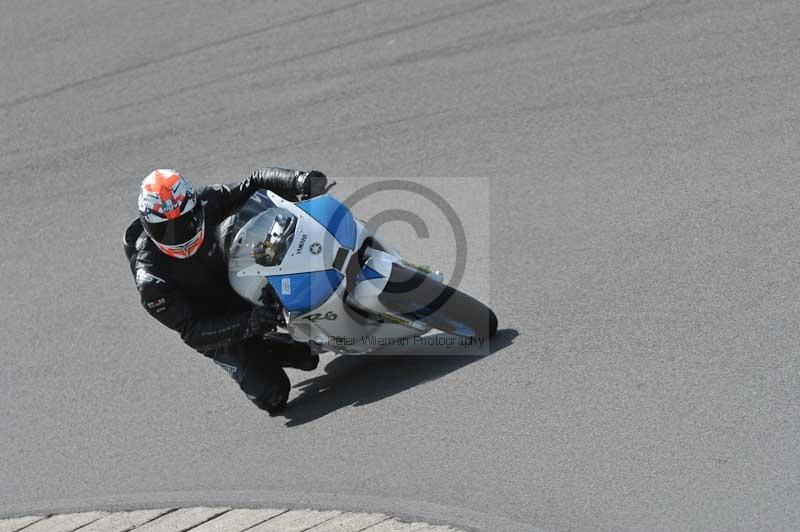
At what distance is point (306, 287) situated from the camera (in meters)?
6.62

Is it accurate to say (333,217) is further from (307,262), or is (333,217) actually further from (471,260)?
(471,260)

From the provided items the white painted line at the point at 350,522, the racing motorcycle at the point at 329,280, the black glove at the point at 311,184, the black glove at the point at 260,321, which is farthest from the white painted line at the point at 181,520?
the black glove at the point at 311,184

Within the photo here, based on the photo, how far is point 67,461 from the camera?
7336 mm

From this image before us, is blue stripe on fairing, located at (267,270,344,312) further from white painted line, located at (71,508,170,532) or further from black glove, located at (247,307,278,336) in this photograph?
white painted line, located at (71,508,170,532)

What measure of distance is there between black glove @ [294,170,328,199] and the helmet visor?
78 centimetres

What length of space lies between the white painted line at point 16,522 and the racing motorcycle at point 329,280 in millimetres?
1876

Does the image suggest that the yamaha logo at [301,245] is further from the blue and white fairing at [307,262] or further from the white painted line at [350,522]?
the white painted line at [350,522]

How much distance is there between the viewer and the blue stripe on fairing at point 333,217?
667 centimetres

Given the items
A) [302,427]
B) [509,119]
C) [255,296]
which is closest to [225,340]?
[255,296]

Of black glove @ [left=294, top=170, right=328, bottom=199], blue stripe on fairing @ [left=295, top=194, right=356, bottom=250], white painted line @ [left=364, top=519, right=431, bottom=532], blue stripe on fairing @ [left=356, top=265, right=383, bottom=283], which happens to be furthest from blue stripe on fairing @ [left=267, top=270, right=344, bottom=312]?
white painted line @ [left=364, top=519, right=431, bottom=532]

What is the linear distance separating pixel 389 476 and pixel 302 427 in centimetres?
104

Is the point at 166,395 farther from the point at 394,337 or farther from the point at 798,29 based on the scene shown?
the point at 798,29

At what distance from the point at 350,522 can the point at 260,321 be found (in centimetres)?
142

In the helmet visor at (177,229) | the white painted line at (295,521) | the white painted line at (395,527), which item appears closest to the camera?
the white painted line at (395,527)
